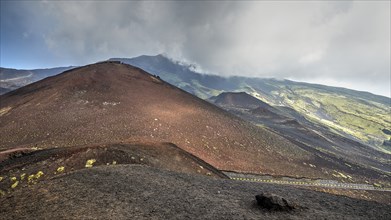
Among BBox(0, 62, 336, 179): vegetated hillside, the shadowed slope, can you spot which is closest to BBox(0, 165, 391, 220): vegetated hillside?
BBox(0, 62, 336, 179): vegetated hillside

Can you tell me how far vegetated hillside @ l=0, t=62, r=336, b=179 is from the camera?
57.9 m

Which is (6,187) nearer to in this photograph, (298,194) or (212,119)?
(298,194)

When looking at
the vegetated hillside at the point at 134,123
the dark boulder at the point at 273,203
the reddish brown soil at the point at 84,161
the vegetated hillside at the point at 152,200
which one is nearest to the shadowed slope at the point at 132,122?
the vegetated hillside at the point at 134,123

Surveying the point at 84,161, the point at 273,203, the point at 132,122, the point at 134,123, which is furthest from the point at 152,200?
the point at 132,122

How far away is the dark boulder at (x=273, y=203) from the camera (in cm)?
2010

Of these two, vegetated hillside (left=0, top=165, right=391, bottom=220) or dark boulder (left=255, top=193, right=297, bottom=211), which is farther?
dark boulder (left=255, top=193, right=297, bottom=211)

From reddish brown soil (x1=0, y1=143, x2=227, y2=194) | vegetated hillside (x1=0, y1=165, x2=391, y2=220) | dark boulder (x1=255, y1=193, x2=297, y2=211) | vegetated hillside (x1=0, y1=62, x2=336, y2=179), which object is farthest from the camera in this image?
vegetated hillside (x1=0, y1=62, x2=336, y2=179)

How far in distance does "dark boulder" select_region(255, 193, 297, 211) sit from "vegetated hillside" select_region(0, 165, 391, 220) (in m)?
0.34

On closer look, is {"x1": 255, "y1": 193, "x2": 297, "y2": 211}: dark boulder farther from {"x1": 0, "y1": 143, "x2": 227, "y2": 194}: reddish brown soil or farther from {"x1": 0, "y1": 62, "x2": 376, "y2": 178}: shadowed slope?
{"x1": 0, "y1": 62, "x2": 376, "y2": 178}: shadowed slope

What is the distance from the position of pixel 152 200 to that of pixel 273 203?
305 inches

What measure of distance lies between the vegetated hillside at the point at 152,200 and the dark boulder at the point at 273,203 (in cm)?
34

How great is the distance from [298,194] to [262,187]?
10.3 ft

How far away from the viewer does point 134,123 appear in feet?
209

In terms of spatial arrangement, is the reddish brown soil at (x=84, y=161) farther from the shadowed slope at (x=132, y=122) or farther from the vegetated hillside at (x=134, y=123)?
the shadowed slope at (x=132, y=122)
